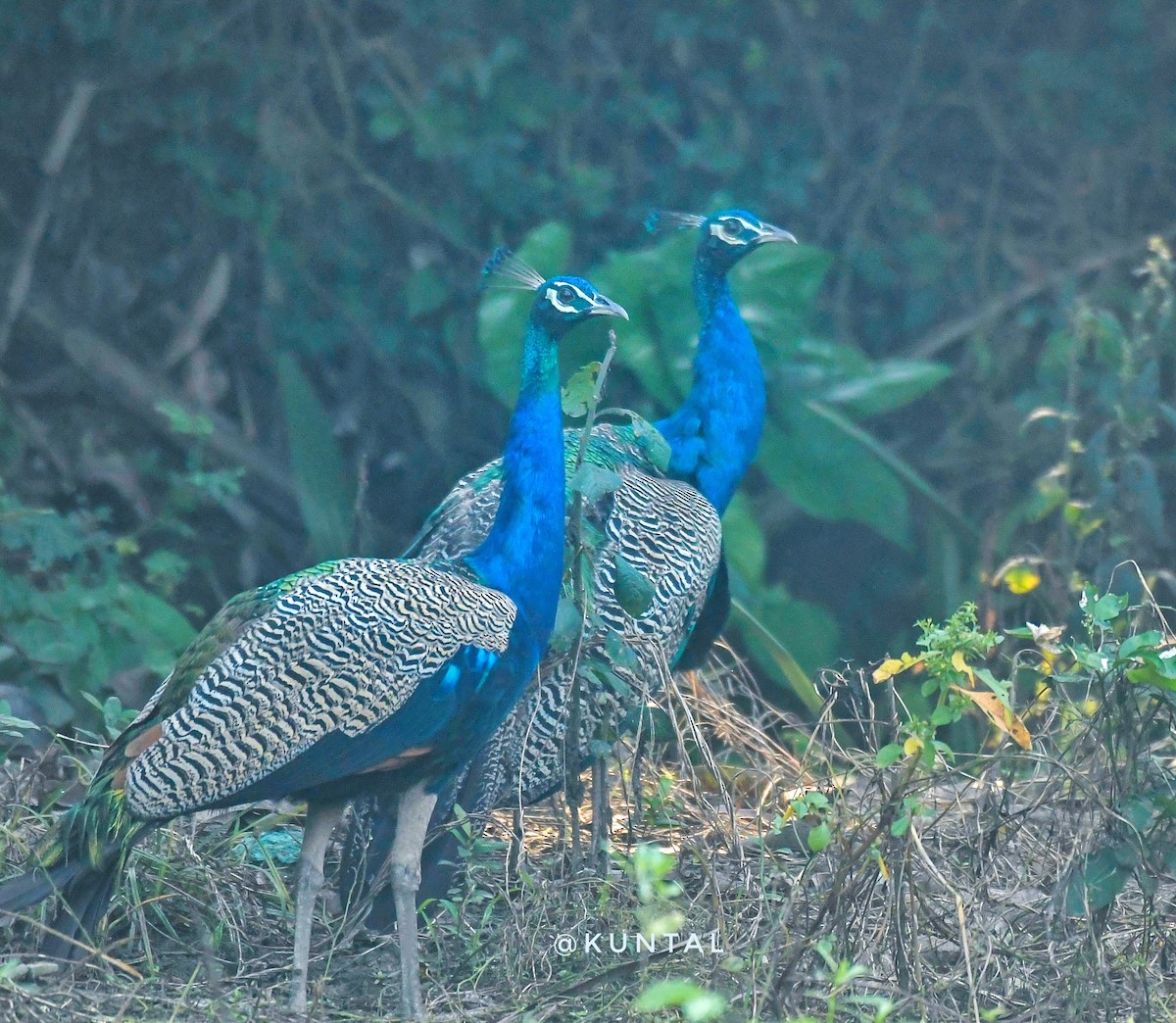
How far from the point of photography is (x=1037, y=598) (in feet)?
14.7

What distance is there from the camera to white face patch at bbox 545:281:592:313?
3.08 m

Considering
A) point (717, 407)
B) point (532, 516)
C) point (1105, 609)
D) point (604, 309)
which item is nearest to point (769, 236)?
point (717, 407)

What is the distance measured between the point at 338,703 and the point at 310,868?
0.36m

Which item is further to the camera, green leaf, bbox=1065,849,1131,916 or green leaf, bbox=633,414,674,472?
green leaf, bbox=633,414,674,472

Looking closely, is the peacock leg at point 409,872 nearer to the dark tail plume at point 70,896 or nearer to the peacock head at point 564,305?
the dark tail plume at point 70,896

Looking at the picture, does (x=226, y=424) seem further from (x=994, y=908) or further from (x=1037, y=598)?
(x=994, y=908)

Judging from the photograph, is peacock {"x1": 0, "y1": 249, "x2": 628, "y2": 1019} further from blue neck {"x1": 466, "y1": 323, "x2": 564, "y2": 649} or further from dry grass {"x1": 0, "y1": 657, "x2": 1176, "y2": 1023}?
dry grass {"x1": 0, "y1": 657, "x2": 1176, "y2": 1023}

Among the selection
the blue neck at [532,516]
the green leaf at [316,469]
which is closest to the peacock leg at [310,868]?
the blue neck at [532,516]

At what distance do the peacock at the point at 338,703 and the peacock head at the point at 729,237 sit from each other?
4.17 feet

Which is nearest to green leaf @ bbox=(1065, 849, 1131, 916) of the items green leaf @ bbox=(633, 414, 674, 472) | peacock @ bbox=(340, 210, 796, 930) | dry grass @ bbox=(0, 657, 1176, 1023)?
dry grass @ bbox=(0, 657, 1176, 1023)

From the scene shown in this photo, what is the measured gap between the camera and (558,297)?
3.09 meters

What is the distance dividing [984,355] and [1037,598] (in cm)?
128

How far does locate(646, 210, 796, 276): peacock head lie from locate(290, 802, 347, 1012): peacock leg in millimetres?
1880

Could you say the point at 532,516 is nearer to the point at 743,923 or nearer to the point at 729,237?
the point at 743,923
